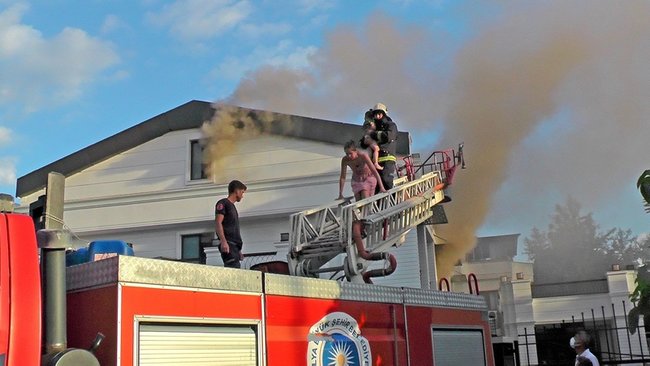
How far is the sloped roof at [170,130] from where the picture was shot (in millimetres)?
15922

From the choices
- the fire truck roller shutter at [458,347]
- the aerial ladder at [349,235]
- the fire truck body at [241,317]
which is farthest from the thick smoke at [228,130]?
the fire truck body at [241,317]

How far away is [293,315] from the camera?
158 inches

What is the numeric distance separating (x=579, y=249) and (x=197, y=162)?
4110 centimetres

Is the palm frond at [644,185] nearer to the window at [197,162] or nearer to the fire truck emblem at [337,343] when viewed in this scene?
the fire truck emblem at [337,343]

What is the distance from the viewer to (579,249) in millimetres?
50938

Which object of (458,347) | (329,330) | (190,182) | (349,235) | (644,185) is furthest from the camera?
(190,182)

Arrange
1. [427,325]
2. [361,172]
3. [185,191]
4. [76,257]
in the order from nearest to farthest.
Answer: [76,257], [427,325], [361,172], [185,191]

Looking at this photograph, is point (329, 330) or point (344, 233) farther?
point (344, 233)

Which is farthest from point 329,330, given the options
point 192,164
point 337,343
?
point 192,164

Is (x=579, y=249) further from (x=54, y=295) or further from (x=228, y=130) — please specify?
(x=54, y=295)

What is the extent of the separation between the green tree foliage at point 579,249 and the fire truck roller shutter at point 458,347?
47302mm

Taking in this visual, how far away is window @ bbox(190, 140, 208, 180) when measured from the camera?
16734 millimetres

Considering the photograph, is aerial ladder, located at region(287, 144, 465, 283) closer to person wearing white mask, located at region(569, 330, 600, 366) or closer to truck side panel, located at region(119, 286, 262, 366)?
person wearing white mask, located at region(569, 330, 600, 366)

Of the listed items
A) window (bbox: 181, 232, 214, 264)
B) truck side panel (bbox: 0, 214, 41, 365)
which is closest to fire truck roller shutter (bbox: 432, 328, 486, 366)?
truck side panel (bbox: 0, 214, 41, 365)
